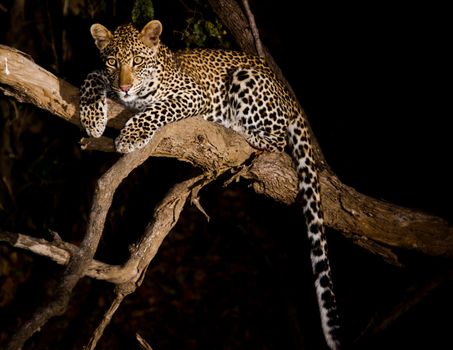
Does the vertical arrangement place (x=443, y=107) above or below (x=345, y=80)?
above

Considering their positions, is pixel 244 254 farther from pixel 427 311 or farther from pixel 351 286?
pixel 427 311

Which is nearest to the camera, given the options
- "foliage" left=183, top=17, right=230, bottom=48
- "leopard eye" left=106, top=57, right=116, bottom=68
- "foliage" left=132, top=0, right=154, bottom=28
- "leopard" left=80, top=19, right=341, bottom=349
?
"leopard" left=80, top=19, right=341, bottom=349

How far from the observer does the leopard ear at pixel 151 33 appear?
5.39 meters

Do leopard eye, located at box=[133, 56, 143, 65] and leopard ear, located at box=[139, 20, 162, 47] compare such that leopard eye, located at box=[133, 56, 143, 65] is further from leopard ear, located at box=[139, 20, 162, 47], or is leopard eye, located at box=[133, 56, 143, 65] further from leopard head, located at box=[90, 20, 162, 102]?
leopard ear, located at box=[139, 20, 162, 47]

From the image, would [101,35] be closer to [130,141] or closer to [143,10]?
[143,10]

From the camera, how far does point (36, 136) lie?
35.2 ft

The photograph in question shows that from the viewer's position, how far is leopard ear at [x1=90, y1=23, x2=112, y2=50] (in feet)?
17.5

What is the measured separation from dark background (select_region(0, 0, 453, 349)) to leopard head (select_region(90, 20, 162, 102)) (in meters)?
1.17

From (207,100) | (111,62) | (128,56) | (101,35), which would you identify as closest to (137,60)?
(128,56)

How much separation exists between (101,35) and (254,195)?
7.77 ft

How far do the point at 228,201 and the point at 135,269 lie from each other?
7682 mm

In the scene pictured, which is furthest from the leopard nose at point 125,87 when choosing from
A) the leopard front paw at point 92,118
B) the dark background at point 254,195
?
the dark background at point 254,195

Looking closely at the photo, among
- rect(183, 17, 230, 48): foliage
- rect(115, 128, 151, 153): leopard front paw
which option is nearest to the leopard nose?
rect(115, 128, 151, 153): leopard front paw

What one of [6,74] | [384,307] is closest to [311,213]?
[384,307]
